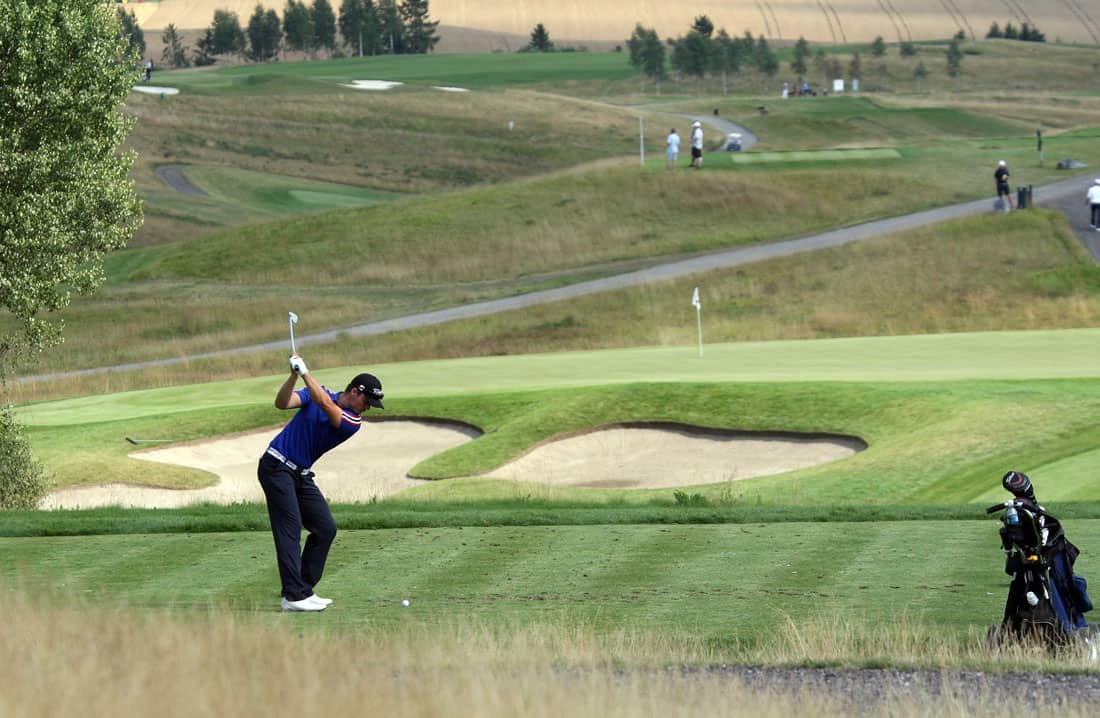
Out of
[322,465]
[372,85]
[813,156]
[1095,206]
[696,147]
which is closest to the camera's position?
[322,465]

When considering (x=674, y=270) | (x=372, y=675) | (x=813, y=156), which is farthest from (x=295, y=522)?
(x=813, y=156)

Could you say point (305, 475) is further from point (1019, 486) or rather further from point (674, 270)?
point (674, 270)

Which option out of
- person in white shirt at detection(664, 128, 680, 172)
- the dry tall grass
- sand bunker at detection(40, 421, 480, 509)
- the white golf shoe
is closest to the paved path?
person in white shirt at detection(664, 128, 680, 172)

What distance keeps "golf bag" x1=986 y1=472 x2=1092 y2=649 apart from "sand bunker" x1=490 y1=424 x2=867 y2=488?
14.7 metres

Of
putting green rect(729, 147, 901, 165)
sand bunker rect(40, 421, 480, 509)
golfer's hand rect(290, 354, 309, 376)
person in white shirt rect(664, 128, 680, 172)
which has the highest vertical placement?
golfer's hand rect(290, 354, 309, 376)

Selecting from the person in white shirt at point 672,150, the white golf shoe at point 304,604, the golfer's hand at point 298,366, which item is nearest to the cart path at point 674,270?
the person in white shirt at point 672,150

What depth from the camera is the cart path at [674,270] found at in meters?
54.1

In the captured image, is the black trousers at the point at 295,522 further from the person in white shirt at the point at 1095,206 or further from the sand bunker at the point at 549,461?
the person in white shirt at the point at 1095,206

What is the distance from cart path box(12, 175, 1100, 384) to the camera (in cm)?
5406

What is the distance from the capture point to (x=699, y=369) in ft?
116

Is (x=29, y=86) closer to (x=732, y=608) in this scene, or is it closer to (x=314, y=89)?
(x=732, y=608)

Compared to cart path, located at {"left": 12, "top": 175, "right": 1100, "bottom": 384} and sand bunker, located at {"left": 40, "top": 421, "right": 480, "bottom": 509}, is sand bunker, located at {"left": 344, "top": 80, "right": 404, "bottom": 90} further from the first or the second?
sand bunker, located at {"left": 40, "top": 421, "right": 480, "bottom": 509}

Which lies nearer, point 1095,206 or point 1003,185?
point 1095,206

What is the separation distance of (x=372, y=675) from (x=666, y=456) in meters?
19.2
